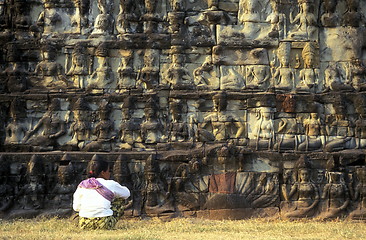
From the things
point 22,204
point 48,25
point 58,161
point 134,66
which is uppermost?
point 48,25

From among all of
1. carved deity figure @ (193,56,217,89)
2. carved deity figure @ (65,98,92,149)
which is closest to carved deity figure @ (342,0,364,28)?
carved deity figure @ (193,56,217,89)

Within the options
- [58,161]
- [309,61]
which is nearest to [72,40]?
[58,161]

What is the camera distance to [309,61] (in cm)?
1580

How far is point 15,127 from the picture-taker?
→ 15.6 metres

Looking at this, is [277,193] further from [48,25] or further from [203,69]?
[48,25]

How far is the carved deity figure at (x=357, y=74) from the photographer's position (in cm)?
1592

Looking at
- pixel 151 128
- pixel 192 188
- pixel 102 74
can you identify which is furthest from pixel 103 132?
pixel 192 188

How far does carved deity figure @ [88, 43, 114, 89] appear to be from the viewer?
51.8ft

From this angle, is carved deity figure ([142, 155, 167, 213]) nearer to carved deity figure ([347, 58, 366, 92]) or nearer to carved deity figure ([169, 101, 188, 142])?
carved deity figure ([169, 101, 188, 142])

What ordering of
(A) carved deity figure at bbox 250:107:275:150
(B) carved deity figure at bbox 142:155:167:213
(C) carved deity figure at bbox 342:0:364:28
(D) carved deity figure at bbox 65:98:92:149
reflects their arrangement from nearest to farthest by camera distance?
(B) carved deity figure at bbox 142:155:167:213
(A) carved deity figure at bbox 250:107:275:150
(D) carved deity figure at bbox 65:98:92:149
(C) carved deity figure at bbox 342:0:364:28

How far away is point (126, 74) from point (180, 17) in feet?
6.64

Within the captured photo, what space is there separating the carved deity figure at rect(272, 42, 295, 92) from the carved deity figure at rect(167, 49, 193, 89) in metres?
2.22

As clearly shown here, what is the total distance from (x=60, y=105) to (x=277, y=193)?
584 centimetres

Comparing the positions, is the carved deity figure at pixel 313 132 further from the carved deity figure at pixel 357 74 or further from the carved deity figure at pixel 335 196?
the carved deity figure at pixel 357 74
